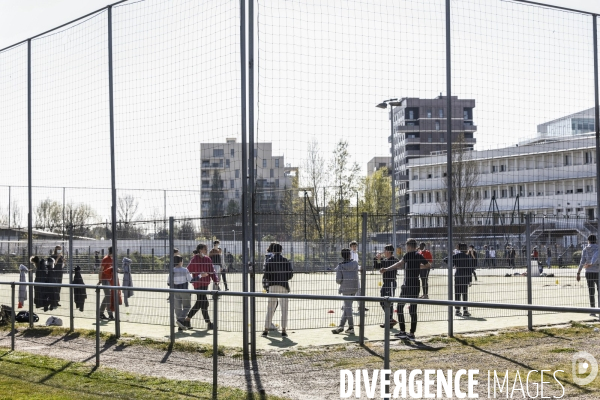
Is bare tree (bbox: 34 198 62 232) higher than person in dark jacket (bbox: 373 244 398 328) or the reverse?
higher

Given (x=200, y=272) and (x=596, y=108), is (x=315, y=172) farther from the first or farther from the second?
(x=596, y=108)

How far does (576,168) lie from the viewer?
15.9 meters

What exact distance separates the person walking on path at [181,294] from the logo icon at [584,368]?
702 centimetres

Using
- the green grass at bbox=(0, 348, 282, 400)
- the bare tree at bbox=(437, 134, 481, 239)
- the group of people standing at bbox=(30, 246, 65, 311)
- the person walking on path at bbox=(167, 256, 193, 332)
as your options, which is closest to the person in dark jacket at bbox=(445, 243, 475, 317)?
the bare tree at bbox=(437, 134, 481, 239)

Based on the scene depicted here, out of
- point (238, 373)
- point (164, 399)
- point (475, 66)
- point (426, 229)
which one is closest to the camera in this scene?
point (164, 399)

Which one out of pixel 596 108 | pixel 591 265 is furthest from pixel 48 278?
pixel 596 108

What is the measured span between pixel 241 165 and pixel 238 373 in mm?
3345

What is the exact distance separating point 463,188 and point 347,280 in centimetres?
335

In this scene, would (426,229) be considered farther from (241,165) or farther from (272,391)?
(272,391)

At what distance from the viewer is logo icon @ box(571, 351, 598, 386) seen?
6.52 m

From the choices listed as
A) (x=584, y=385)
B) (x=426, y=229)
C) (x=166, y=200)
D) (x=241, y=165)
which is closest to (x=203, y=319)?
(x=166, y=200)

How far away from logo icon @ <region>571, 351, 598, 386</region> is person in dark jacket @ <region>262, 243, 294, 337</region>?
6.23 meters

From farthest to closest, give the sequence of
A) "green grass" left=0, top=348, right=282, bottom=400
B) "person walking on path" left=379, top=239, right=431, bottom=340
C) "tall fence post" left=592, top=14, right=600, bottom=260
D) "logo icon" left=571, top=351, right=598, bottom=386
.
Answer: "tall fence post" left=592, top=14, right=600, bottom=260, "person walking on path" left=379, top=239, right=431, bottom=340, "green grass" left=0, top=348, right=282, bottom=400, "logo icon" left=571, top=351, right=598, bottom=386

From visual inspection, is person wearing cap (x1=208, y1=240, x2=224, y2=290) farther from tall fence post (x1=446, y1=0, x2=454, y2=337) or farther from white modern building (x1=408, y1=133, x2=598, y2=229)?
tall fence post (x1=446, y1=0, x2=454, y2=337)
